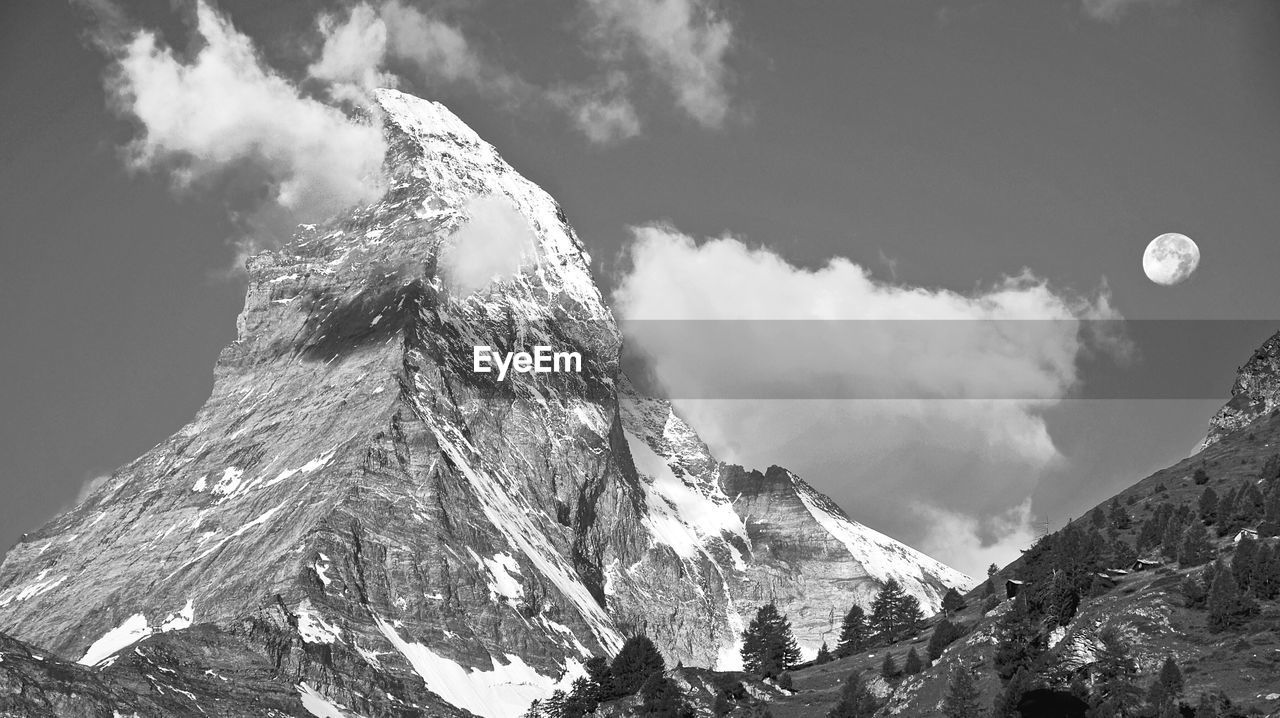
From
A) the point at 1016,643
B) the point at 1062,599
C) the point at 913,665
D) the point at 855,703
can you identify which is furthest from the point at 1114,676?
the point at 913,665

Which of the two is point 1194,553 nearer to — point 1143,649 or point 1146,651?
point 1143,649

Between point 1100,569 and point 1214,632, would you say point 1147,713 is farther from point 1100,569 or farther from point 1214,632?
point 1100,569

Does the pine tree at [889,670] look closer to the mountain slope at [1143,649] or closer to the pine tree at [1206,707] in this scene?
the mountain slope at [1143,649]

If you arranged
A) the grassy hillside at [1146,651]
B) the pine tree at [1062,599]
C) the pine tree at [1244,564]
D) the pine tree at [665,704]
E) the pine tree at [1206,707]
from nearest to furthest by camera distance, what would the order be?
the pine tree at [1206,707], the grassy hillside at [1146,651], the pine tree at [1244,564], the pine tree at [1062,599], the pine tree at [665,704]

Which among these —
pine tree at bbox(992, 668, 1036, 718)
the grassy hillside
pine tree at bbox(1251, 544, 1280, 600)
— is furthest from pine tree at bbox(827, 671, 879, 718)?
pine tree at bbox(1251, 544, 1280, 600)

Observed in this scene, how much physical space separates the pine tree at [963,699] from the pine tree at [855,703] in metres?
11.7

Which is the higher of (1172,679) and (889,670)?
(889,670)

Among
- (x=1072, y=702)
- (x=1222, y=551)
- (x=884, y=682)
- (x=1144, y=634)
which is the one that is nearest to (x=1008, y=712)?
(x=1072, y=702)

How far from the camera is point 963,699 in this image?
170625mm

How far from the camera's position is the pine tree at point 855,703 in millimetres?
184375

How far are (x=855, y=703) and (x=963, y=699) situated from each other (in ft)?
60.3

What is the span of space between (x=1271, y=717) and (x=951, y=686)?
115ft

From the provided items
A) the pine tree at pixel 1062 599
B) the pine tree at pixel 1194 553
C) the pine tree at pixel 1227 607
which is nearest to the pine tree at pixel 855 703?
the pine tree at pixel 1062 599

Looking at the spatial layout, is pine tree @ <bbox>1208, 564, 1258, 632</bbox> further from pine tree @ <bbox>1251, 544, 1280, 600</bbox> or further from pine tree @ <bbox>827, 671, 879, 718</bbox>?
pine tree @ <bbox>827, 671, 879, 718</bbox>
